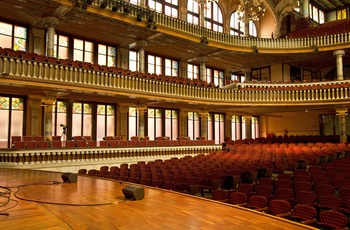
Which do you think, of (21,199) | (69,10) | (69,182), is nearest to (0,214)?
(21,199)

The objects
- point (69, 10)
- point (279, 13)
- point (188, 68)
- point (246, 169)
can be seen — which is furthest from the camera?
point (279, 13)

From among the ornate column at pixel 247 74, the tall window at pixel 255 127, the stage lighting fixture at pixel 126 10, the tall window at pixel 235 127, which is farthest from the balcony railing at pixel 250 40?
the tall window at pixel 255 127

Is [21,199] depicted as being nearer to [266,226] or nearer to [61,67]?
[266,226]

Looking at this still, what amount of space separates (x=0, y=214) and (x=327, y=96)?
15.3 meters

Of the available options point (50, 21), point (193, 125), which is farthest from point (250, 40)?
point (50, 21)

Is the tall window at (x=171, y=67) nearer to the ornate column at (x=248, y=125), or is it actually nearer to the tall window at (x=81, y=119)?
the tall window at (x=81, y=119)

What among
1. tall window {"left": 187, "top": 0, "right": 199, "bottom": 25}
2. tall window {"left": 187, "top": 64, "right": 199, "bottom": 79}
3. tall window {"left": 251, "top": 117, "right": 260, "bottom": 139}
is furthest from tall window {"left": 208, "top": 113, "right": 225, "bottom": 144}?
tall window {"left": 187, "top": 0, "right": 199, "bottom": 25}

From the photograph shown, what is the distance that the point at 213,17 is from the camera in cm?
2061

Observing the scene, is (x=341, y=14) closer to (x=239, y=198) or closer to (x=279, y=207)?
(x=239, y=198)

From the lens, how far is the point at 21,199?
429 cm

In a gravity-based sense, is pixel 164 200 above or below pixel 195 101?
below

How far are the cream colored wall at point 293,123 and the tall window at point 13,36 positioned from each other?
54.2 ft

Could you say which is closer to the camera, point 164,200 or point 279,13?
point 164,200

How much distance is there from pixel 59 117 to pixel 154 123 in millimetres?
5289
